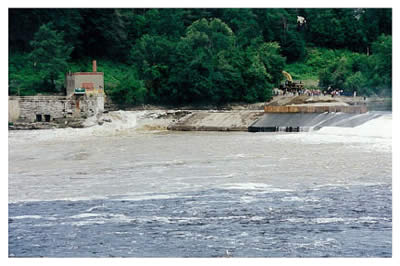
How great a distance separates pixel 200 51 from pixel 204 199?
2300cm

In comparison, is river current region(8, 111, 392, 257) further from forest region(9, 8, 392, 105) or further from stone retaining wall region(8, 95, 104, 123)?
forest region(9, 8, 392, 105)

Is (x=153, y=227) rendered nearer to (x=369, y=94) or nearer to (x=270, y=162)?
(x=270, y=162)

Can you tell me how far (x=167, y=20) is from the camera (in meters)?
39.7

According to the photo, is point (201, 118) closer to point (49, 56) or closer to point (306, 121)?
point (306, 121)

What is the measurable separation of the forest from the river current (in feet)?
40.8

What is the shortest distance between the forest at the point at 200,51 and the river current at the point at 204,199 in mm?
12440

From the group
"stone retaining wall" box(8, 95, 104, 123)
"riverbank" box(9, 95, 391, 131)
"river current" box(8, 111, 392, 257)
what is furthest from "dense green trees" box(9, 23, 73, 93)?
"river current" box(8, 111, 392, 257)

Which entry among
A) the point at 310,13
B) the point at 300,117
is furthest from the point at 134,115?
the point at 310,13

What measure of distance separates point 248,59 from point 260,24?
15.9ft

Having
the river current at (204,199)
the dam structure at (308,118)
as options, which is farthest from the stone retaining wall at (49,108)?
the river current at (204,199)

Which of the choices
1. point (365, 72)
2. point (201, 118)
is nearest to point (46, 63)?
point (201, 118)

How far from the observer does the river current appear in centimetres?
964

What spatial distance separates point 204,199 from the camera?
1262 centimetres

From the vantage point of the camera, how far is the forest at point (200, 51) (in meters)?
34.2
